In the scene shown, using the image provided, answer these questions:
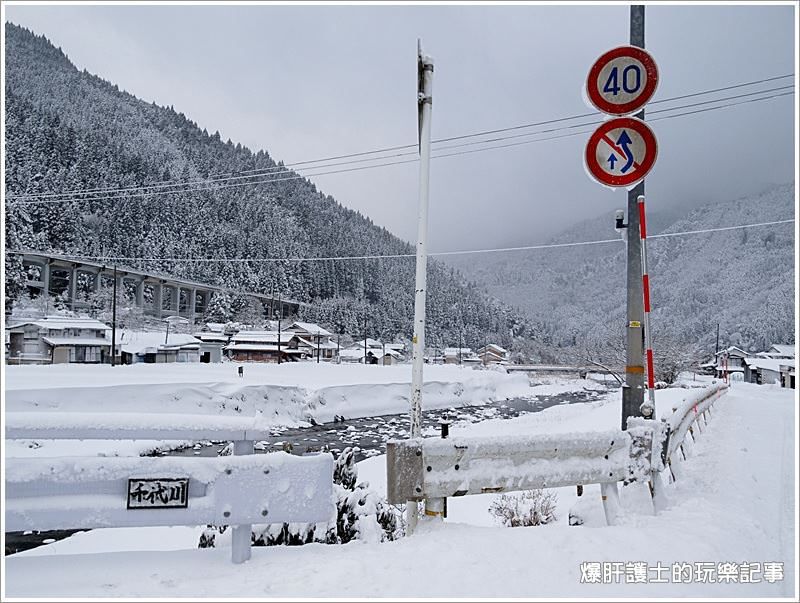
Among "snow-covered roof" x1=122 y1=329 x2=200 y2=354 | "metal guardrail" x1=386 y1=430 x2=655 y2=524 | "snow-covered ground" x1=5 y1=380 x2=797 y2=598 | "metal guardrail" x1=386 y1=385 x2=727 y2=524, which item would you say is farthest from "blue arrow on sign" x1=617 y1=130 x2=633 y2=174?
"snow-covered roof" x1=122 y1=329 x2=200 y2=354

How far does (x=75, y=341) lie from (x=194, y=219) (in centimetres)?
8005

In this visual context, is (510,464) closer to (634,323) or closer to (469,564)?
(469,564)

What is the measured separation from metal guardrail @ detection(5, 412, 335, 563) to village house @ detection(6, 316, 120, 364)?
182 feet

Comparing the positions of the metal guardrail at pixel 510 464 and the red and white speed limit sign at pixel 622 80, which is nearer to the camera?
the metal guardrail at pixel 510 464

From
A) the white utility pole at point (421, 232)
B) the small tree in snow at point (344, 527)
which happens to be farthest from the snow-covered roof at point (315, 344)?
the white utility pole at point (421, 232)

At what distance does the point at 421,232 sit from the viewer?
15.3 feet

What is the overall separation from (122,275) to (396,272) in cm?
7198

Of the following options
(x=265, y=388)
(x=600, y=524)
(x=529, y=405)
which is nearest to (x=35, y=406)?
(x=265, y=388)

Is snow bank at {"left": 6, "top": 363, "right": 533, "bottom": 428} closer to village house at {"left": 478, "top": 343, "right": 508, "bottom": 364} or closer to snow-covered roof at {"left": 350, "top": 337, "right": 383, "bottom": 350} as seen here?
snow-covered roof at {"left": 350, "top": 337, "right": 383, "bottom": 350}

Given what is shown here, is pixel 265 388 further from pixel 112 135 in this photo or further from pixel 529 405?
pixel 112 135

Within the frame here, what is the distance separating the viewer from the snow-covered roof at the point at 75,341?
164 feet

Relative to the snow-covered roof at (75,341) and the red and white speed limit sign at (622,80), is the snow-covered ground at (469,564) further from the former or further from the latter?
the snow-covered roof at (75,341)

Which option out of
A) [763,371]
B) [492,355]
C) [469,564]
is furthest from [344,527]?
[492,355]

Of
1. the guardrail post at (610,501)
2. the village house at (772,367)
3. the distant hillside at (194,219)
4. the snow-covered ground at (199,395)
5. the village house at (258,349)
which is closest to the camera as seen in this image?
the guardrail post at (610,501)
